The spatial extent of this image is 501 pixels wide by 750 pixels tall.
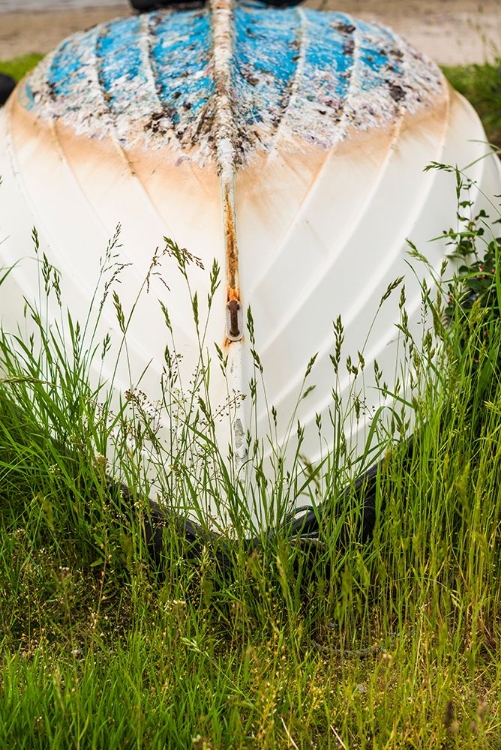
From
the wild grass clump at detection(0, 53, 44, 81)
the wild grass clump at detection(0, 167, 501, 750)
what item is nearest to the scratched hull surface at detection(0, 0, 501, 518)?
the wild grass clump at detection(0, 167, 501, 750)

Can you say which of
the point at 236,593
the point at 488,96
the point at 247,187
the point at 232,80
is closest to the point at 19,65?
the point at 488,96

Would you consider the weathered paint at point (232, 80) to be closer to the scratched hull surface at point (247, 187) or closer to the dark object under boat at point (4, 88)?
the scratched hull surface at point (247, 187)

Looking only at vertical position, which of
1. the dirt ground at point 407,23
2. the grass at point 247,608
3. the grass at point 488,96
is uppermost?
the dirt ground at point 407,23

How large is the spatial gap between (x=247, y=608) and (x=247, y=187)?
120cm

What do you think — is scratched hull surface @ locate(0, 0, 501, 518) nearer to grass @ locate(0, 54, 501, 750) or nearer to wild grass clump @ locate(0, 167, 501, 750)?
wild grass clump @ locate(0, 167, 501, 750)

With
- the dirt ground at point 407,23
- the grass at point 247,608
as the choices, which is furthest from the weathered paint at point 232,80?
the dirt ground at point 407,23

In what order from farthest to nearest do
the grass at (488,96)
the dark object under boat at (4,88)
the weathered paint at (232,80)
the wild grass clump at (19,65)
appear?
the wild grass clump at (19,65) → the grass at (488,96) → the dark object under boat at (4,88) → the weathered paint at (232,80)

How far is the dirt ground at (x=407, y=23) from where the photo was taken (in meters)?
7.82

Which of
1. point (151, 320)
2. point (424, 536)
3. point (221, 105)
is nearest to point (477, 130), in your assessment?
point (221, 105)

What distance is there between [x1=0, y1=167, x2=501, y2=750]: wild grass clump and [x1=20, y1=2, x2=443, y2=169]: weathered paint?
584mm

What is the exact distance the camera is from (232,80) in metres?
3.08

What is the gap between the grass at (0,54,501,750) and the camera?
1.97m

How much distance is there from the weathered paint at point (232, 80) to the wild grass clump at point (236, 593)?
0.58 meters

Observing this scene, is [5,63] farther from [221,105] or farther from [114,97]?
[221,105]
